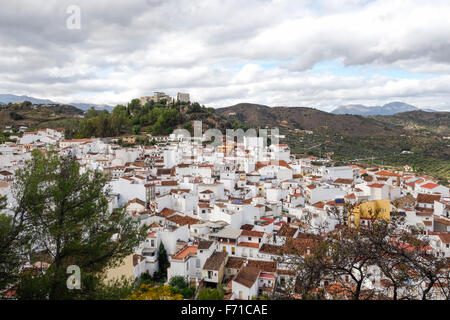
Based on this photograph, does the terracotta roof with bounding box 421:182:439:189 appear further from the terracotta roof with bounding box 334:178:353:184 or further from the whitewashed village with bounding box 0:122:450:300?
the terracotta roof with bounding box 334:178:353:184

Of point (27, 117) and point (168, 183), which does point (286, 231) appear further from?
point (27, 117)

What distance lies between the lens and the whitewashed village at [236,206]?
1320cm

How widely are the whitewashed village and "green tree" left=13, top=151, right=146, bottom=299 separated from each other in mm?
876

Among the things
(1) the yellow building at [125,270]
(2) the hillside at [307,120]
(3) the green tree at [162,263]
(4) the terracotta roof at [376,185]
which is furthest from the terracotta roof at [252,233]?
(2) the hillside at [307,120]

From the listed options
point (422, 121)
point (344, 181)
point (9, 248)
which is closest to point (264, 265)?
point (9, 248)

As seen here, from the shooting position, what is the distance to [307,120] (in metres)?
82.9

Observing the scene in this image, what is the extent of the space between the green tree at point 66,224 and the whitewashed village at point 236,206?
876 mm

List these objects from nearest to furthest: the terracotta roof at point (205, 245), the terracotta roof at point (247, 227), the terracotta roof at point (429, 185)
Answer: the terracotta roof at point (205, 245) < the terracotta roof at point (247, 227) < the terracotta roof at point (429, 185)

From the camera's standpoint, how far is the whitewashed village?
1320 centimetres

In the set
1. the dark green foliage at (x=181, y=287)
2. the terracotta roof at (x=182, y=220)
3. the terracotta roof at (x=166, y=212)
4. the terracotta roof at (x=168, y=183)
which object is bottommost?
the dark green foliage at (x=181, y=287)

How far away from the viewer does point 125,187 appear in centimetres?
2175

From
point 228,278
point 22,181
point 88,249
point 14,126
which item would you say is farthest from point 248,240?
point 14,126

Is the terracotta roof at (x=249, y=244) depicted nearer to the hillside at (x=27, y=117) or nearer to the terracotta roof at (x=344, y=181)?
the terracotta roof at (x=344, y=181)
